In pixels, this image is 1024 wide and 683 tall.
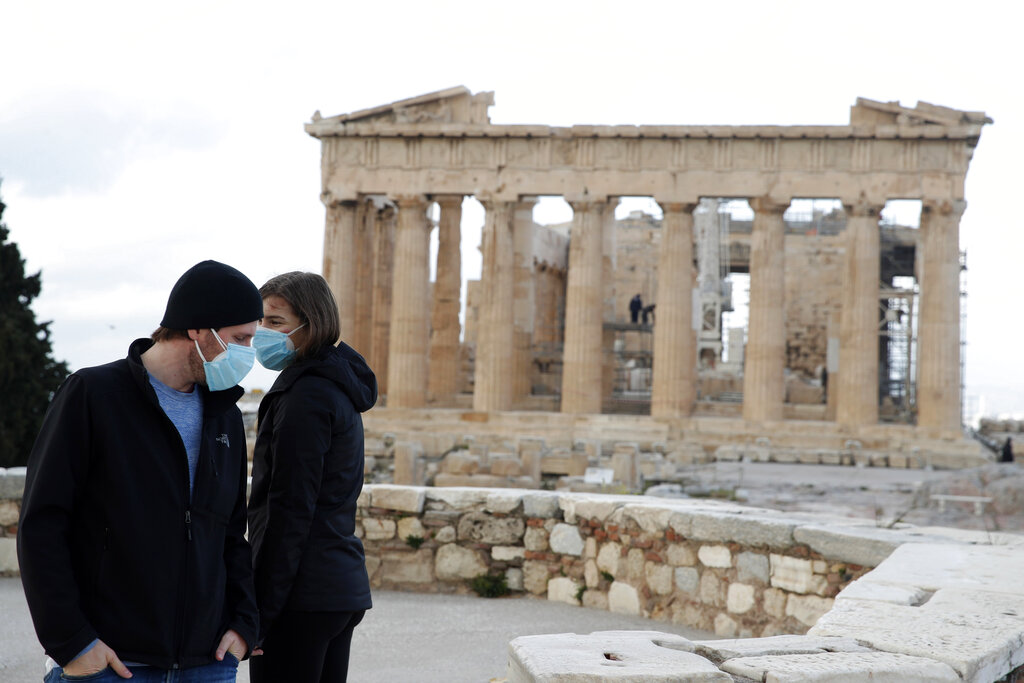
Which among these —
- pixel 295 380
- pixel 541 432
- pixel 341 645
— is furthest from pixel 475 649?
pixel 541 432

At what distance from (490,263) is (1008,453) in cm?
1465

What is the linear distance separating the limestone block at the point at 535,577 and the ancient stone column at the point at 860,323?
916 inches

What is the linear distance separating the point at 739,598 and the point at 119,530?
520 centimetres

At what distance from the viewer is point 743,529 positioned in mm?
7598

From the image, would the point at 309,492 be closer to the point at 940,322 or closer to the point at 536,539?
the point at 536,539

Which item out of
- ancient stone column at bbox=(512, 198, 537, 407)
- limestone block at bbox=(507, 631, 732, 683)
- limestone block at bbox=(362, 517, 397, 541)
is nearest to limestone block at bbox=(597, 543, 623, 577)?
limestone block at bbox=(362, 517, 397, 541)

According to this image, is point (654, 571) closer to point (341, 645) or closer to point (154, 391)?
point (341, 645)

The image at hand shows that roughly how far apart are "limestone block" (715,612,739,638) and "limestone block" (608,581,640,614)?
63 cm

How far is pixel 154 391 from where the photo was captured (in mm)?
3434

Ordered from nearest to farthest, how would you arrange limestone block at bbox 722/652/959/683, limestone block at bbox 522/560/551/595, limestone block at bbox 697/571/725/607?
limestone block at bbox 722/652/959/683 → limestone block at bbox 697/571/725/607 → limestone block at bbox 522/560/551/595

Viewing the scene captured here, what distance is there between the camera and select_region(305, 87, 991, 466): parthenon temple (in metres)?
30.2

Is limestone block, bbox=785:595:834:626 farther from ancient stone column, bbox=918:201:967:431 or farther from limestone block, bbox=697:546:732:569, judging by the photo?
ancient stone column, bbox=918:201:967:431

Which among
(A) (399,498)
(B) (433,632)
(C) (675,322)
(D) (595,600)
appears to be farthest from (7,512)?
(C) (675,322)

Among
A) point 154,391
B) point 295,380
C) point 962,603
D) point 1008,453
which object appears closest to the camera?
point 154,391
